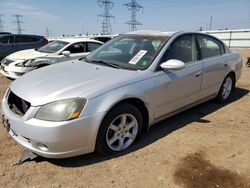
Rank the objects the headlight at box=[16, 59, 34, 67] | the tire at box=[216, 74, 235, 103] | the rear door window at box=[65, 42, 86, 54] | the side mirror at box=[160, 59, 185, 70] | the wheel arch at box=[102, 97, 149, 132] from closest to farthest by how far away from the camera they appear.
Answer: the wheel arch at box=[102, 97, 149, 132]
the side mirror at box=[160, 59, 185, 70]
the tire at box=[216, 74, 235, 103]
the headlight at box=[16, 59, 34, 67]
the rear door window at box=[65, 42, 86, 54]

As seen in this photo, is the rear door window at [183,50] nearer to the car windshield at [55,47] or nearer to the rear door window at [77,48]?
the rear door window at [77,48]

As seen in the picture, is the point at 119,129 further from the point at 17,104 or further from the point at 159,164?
the point at 17,104

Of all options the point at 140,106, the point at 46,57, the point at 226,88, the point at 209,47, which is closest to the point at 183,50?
the point at 209,47

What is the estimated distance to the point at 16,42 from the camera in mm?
12078

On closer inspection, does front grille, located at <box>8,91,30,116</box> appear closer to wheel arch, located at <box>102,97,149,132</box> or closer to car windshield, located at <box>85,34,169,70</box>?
wheel arch, located at <box>102,97,149,132</box>

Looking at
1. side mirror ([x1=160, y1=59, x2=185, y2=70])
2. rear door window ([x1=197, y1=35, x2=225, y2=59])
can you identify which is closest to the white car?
rear door window ([x1=197, y1=35, x2=225, y2=59])

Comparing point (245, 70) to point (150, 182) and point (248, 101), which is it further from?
point (150, 182)

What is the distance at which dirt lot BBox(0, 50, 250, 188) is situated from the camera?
2895 millimetres

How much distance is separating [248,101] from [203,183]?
3658 mm

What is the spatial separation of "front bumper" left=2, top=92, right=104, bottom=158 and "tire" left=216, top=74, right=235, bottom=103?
3.34m

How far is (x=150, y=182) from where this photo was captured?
2891 millimetres

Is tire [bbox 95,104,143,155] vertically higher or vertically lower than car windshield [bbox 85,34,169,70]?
lower

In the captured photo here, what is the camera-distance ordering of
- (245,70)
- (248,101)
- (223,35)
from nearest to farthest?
(248,101) < (245,70) < (223,35)

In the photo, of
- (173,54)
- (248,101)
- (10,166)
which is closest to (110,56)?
(173,54)
